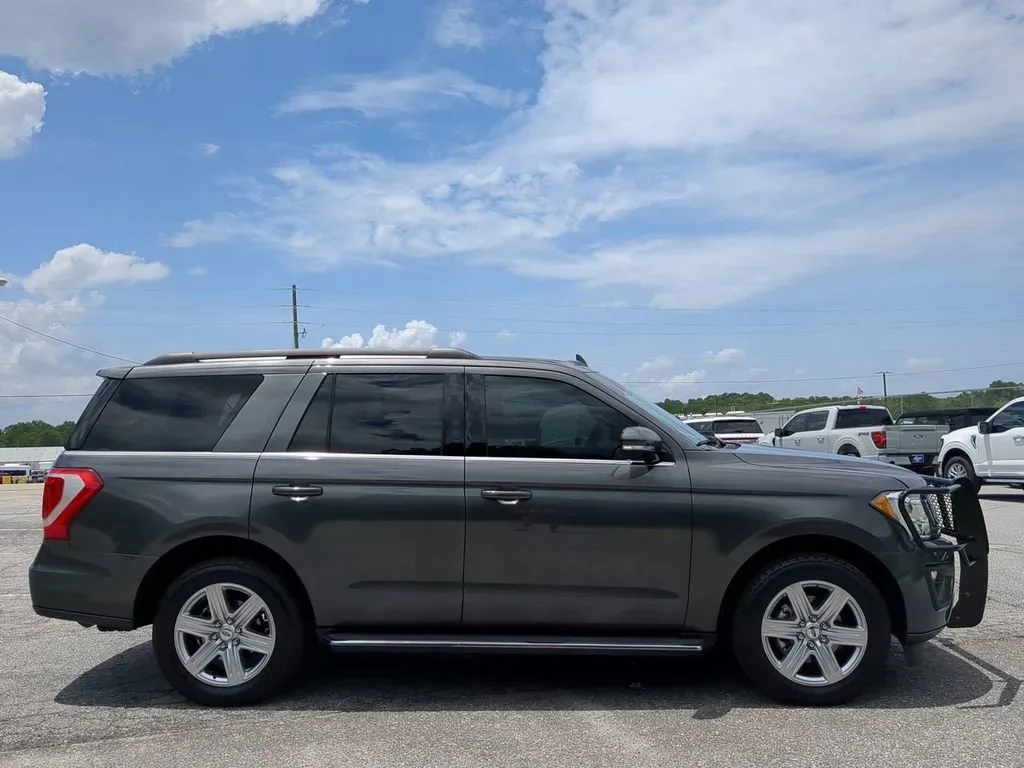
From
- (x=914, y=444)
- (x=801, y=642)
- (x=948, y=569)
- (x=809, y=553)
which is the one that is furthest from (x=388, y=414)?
(x=914, y=444)

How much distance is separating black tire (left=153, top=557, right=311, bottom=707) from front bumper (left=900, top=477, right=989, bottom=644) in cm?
325

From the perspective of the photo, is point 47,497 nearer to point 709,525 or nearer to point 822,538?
point 709,525

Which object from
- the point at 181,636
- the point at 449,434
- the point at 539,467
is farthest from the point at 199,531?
the point at 539,467

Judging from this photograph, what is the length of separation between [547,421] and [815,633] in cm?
179

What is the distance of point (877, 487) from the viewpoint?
490cm

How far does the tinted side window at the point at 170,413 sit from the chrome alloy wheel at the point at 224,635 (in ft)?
2.76

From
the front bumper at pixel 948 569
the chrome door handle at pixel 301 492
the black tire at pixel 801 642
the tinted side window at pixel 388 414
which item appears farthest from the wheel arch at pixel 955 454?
the chrome door handle at pixel 301 492

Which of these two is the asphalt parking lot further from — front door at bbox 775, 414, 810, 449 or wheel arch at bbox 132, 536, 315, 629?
front door at bbox 775, 414, 810, 449

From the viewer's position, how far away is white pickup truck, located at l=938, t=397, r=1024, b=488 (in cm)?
1527

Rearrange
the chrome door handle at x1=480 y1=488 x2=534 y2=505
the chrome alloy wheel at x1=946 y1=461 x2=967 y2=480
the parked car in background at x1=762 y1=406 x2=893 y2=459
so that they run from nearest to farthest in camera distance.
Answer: the chrome door handle at x1=480 y1=488 x2=534 y2=505 < the chrome alloy wheel at x1=946 y1=461 x2=967 y2=480 < the parked car in background at x1=762 y1=406 x2=893 y2=459

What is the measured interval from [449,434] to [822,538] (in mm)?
2077

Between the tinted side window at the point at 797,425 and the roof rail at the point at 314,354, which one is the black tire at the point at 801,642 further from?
the tinted side window at the point at 797,425

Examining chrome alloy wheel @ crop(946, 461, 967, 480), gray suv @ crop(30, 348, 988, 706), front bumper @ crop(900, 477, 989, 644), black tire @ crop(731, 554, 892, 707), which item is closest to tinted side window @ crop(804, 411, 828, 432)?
chrome alloy wheel @ crop(946, 461, 967, 480)

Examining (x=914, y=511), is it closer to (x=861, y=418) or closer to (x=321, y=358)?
(x=321, y=358)
